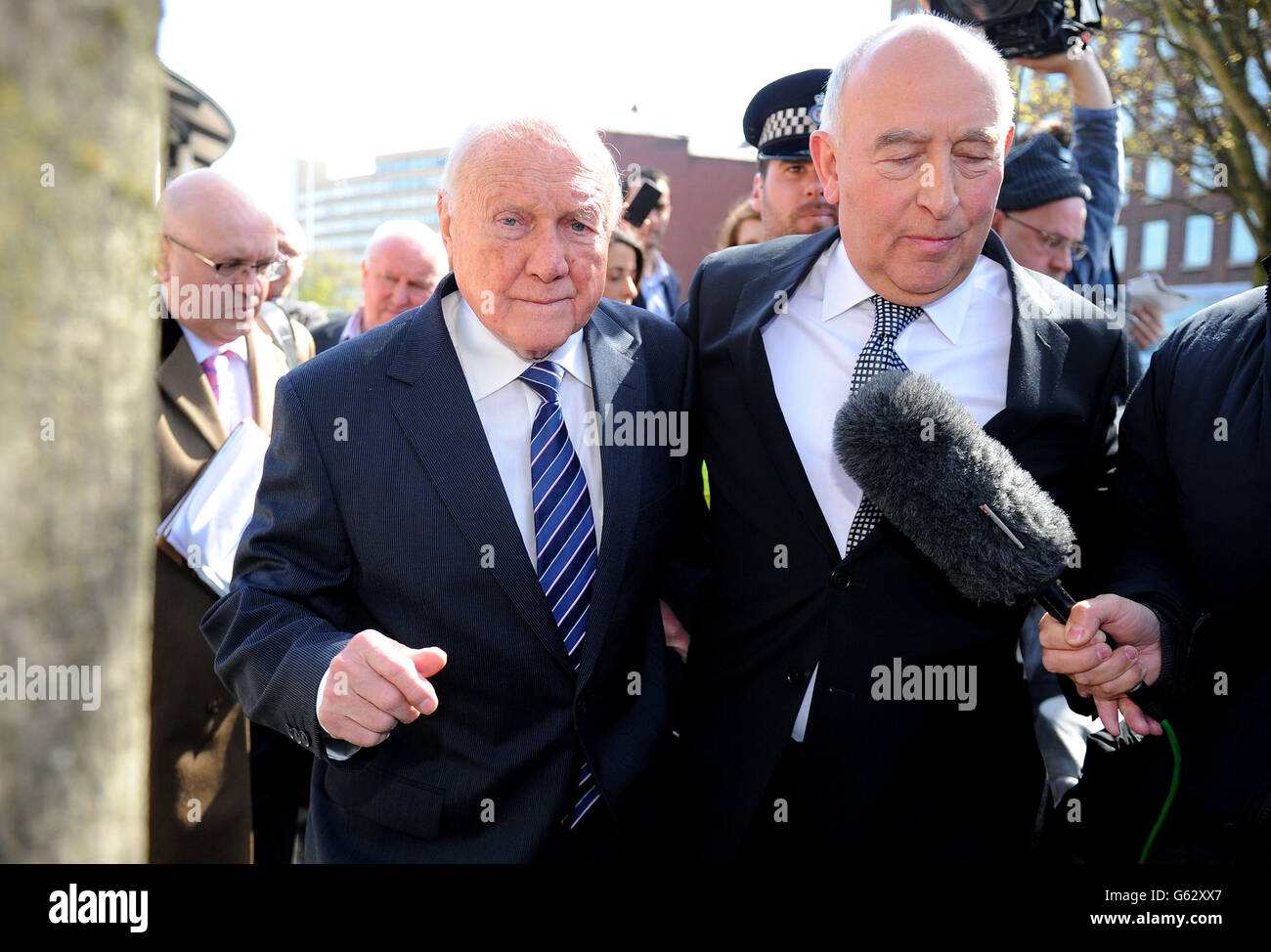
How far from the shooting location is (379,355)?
2420 mm

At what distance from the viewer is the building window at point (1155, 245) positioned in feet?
138

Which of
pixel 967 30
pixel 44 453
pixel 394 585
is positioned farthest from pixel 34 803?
pixel 967 30

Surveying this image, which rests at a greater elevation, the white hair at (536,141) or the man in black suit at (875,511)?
the white hair at (536,141)

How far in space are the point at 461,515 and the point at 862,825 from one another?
1119mm

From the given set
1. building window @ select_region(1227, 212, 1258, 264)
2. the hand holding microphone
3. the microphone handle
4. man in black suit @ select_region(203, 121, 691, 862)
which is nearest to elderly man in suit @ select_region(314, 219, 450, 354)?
man in black suit @ select_region(203, 121, 691, 862)

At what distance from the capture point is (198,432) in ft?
11.7

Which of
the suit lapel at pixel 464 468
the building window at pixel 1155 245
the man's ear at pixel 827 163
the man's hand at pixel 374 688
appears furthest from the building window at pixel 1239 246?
the man's hand at pixel 374 688

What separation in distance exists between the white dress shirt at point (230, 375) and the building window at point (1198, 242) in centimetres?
4255

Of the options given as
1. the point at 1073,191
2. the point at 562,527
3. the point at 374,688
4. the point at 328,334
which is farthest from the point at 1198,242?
the point at 374,688

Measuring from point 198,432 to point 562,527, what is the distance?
176 cm

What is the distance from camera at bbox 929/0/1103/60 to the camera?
146 inches

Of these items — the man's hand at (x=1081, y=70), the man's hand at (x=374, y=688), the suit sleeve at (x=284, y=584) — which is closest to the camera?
the man's hand at (x=374, y=688)

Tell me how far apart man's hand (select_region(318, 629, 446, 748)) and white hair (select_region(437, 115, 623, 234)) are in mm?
1007

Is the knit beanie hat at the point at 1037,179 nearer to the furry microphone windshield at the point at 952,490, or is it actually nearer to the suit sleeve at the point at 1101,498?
the suit sleeve at the point at 1101,498
